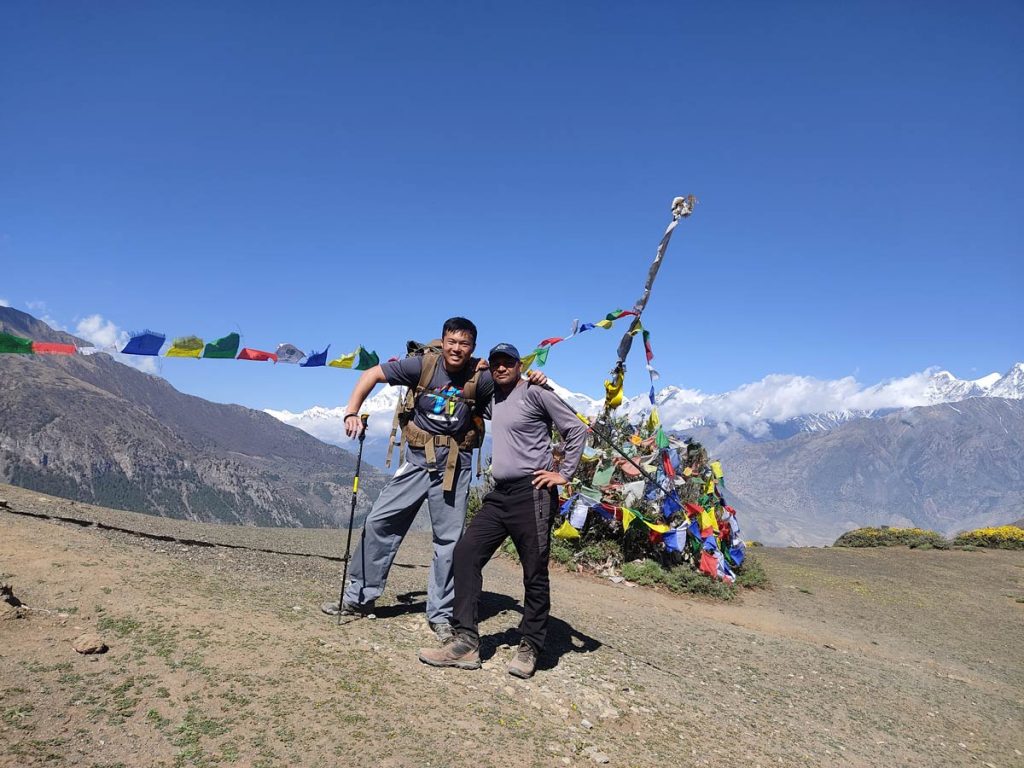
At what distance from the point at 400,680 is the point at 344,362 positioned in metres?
6.48

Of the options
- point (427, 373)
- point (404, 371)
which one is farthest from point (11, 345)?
point (427, 373)

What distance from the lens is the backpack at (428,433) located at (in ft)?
17.4

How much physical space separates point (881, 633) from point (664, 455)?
15.0 ft

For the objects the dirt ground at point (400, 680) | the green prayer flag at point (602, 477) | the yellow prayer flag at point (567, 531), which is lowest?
the dirt ground at point (400, 680)

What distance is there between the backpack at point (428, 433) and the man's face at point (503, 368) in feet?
0.72

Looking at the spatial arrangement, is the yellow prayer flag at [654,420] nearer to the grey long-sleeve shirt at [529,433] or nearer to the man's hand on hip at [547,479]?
the grey long-sleeve shirt at [529,433]

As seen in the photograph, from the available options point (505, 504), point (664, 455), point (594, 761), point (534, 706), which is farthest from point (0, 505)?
point (664, 455)

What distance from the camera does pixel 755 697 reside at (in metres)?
5.59

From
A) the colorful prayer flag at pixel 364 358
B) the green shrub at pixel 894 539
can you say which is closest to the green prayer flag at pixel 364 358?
the colorful prayer flag at pixel 364 358

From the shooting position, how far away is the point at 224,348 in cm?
946

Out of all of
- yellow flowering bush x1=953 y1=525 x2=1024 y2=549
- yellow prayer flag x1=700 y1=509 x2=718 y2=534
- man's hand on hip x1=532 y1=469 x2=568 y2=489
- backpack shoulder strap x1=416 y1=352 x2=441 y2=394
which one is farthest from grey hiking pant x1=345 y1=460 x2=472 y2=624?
yellow flowering bush x1=953 y1=525 x2=1024 y2=549

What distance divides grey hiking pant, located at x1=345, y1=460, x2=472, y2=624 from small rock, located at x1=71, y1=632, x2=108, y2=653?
6.56 ft

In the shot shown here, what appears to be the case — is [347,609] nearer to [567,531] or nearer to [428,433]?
[428,433]

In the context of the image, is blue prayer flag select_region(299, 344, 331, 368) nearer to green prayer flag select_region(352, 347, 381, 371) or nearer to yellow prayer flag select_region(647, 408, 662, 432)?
green prayer flag select_region(352, 347, 381, 371)
